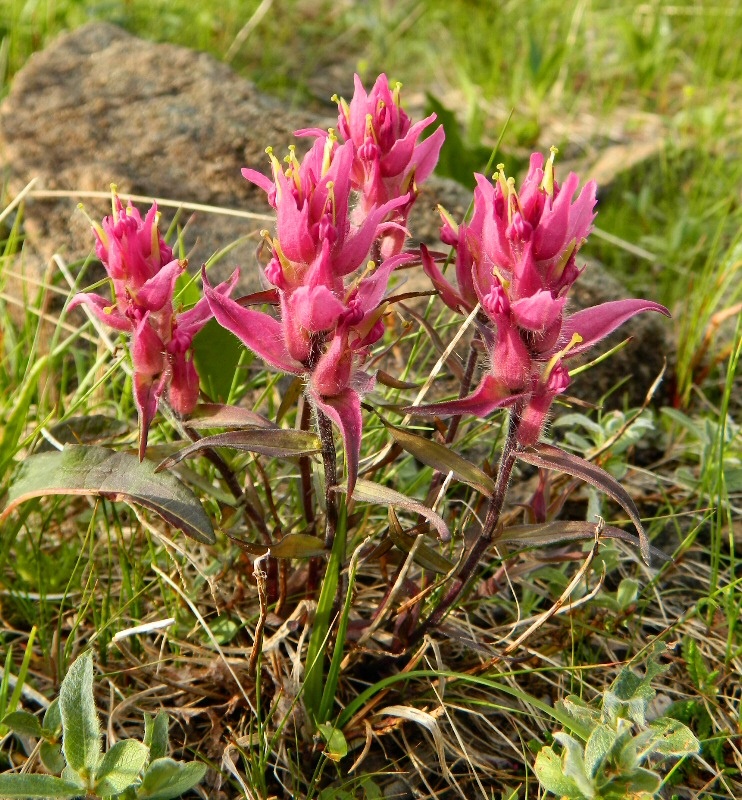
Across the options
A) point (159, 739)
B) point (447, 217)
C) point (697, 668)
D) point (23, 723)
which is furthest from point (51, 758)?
point (697, 668)

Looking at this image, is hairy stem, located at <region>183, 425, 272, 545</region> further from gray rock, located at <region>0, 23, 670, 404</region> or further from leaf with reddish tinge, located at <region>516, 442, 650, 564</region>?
gray rock, located at <region>0, 23, 670, 404</region>

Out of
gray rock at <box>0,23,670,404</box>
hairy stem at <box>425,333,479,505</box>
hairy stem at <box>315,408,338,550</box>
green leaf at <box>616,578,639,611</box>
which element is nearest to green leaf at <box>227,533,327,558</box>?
hairy stem at <box>315,408,338,550</box>

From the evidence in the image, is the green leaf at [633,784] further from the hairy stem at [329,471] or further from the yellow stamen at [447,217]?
the yellow stamen at [447,217]

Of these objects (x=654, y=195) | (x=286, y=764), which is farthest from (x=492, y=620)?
(x=654, y=195)

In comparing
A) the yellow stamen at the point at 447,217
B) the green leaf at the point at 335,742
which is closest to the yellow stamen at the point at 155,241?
the yellow stamen at the point at 447,217

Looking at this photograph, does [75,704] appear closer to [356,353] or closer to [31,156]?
[356,353]

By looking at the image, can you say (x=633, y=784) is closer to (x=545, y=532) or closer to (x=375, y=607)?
(x=545, y=532)

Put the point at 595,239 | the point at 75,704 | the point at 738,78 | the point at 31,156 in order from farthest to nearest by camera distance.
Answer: the point at 738,78
the point at 595,239
the point at 31,156
the point at 75,704
